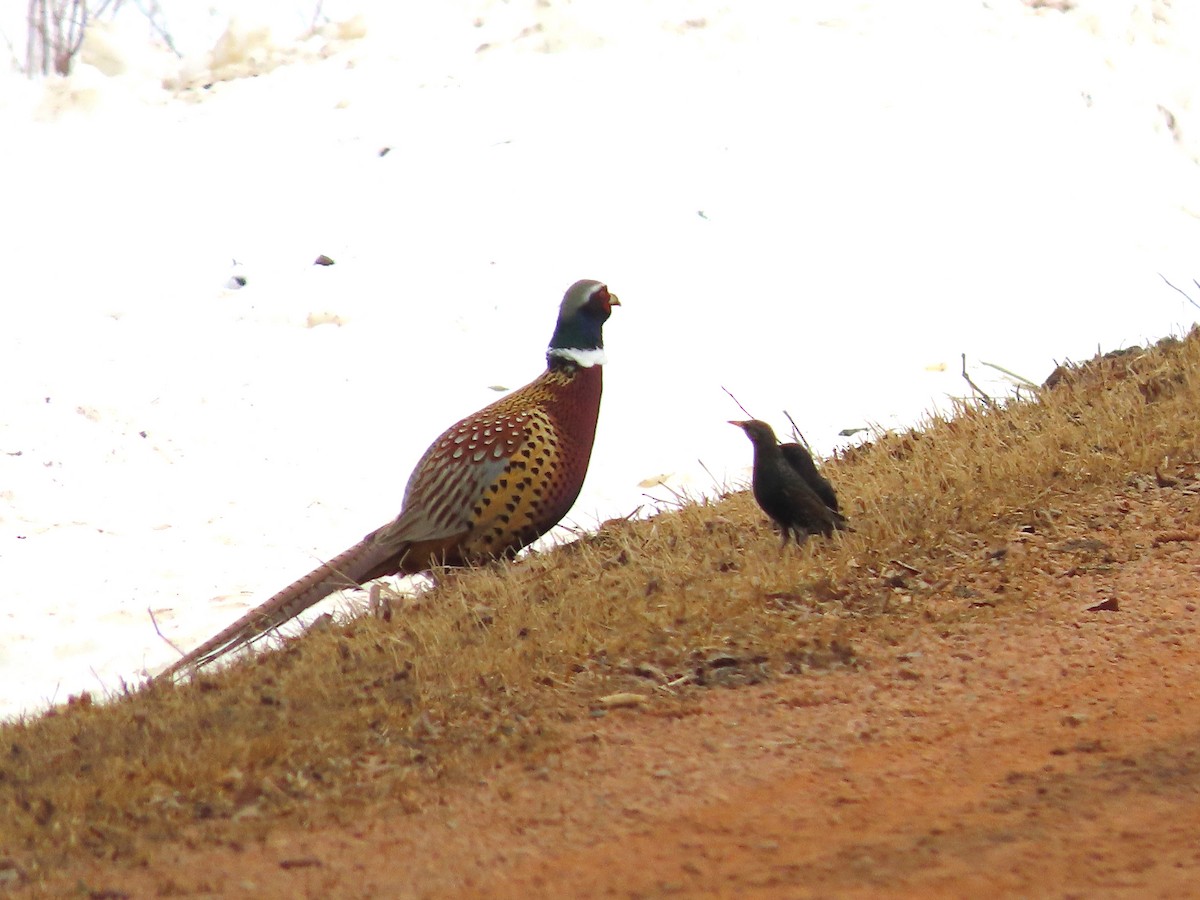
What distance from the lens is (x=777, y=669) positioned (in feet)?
14.6

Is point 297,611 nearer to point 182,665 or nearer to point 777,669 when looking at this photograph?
point 182,665

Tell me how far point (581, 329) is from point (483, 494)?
0.76 m

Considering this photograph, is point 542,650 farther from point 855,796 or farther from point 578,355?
point 578,355

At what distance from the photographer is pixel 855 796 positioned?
3590mm

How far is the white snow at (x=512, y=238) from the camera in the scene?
8.62 metres

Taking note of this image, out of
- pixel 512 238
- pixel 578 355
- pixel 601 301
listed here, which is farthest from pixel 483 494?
pixel 512 238

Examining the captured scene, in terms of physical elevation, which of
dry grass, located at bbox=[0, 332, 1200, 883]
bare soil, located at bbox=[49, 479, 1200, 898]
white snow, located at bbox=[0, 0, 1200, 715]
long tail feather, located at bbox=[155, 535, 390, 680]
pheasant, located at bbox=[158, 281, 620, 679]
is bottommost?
white snow, located at bbox=[0, 0, 1200, 715]

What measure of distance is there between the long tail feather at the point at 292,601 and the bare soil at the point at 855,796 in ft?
5.77

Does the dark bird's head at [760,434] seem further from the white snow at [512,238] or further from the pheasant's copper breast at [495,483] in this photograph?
the white snow at [512,238]

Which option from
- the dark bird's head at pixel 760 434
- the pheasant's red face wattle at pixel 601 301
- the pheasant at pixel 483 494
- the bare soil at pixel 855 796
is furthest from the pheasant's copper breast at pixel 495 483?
the bare soil at pixel 855 796

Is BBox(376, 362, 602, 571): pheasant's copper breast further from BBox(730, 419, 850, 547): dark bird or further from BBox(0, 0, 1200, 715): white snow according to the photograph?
BBox(0, 0, 1200, 715): white snow

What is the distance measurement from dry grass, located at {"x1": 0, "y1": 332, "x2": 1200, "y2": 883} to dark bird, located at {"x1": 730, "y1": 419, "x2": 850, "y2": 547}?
10cm

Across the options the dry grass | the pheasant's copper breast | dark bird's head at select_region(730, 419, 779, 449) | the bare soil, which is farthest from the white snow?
the bare soil

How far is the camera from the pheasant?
5848mm
